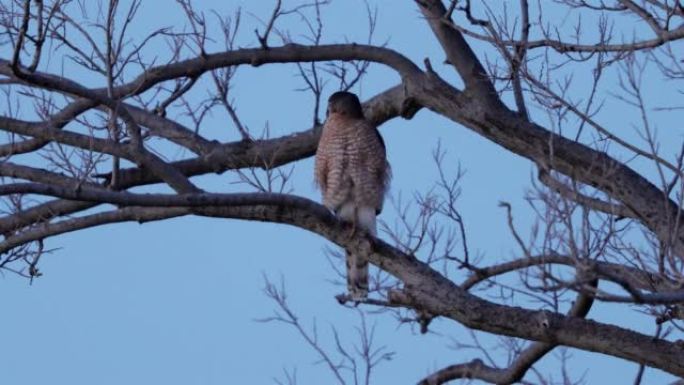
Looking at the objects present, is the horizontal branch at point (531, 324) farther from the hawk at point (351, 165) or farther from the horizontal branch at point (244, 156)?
the hawk at point (351, 165)

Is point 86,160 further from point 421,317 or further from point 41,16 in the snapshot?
point 421,317

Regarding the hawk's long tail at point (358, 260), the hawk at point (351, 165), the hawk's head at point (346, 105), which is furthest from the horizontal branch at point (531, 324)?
the hawk's head at point (346, 105)

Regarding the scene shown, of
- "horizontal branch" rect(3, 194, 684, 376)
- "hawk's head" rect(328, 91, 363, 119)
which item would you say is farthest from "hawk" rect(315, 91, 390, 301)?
"horizontal branch" rect(3, 194, 684, 376)

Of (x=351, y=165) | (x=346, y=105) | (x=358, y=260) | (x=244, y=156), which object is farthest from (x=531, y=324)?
(x=346, y=105)

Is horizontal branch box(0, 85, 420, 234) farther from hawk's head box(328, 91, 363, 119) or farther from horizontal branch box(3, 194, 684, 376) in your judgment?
horizontal branch box(3, 194, 684, 376)

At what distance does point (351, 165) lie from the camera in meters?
8.12

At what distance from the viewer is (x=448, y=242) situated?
6.31 meters

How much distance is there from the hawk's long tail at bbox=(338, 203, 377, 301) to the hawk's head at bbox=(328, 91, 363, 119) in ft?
1.77

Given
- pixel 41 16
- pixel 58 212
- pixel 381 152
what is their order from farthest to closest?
pixel 381 152 < pixel 58 212 < pixel 41 16

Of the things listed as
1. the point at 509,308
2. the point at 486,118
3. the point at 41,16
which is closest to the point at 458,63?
the point at 486,118

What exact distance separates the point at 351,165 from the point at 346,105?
1.19ft

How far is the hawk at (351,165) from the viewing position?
26.5 feet

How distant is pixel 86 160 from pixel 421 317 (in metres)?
1.73

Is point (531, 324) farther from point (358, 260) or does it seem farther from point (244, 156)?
point (244, 156)
